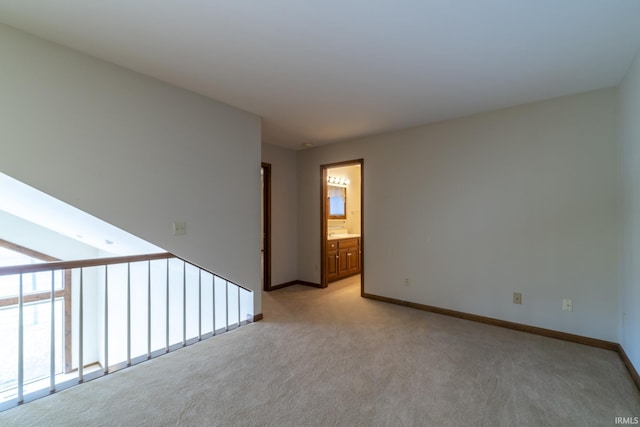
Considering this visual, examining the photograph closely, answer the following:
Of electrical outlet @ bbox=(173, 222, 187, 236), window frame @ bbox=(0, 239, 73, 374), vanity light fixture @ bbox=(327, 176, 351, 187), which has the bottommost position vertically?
window frame @ bbox=(0, 239, 73, 374)

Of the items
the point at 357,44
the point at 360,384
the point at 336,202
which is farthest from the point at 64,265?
the point at 336,202

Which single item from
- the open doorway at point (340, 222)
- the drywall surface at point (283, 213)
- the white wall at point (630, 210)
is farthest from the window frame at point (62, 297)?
the white wall at point (630, 210)

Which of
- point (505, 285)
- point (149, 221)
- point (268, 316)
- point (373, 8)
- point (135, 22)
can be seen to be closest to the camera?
point (373, 8)

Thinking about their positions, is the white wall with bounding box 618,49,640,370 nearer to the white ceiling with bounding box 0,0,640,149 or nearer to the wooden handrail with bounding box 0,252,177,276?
the white ceiling with bounding box 0,0,640,149

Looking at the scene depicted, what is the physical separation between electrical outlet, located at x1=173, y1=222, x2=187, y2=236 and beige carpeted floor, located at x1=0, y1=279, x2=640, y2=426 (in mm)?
1060

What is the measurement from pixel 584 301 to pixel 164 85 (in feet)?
14.3

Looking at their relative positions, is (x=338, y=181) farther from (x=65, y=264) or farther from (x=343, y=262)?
(x=65, y=264)

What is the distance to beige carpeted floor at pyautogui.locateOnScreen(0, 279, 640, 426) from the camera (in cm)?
172

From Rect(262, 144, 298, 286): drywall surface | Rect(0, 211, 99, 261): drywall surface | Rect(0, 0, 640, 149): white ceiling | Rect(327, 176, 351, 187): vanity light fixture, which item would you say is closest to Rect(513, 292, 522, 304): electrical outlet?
Rect(0, 0, 640, 149): white ceiling

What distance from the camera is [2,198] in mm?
2539

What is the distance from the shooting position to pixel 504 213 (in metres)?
3.10

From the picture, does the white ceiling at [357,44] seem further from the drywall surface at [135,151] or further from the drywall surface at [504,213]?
the drywall surface at [504,213]

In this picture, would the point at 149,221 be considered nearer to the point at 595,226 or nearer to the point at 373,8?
the point at 373,8

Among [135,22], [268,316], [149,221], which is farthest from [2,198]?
[268,316]
